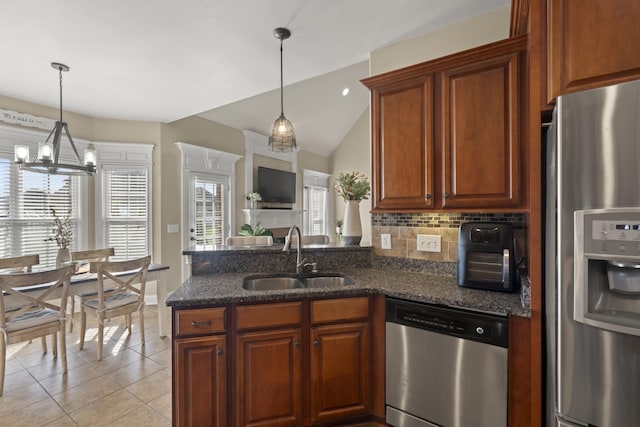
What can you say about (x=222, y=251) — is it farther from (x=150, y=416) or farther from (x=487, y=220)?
(x=487, y=220)

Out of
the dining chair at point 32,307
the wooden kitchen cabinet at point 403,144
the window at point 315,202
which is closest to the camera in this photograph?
the wooden kitchen cabinet at point 403,144

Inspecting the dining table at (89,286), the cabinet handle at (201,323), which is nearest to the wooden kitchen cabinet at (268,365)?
the cabinet handle at (201,323)

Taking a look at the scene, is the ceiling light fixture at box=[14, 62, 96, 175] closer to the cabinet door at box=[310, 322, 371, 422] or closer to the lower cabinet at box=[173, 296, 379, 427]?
the lower cabinet at box=[173, 296, 379, 427]

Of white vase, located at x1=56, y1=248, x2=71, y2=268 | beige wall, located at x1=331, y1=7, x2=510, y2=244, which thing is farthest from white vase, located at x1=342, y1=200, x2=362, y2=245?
white vase, located at x1=56, y1=248, x2=71, y2=268

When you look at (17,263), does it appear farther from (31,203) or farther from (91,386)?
(91,386)

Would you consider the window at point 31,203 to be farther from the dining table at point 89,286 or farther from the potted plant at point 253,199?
the potted plant at point 253,199

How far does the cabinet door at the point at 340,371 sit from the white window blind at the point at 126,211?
374cm

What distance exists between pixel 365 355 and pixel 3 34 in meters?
3.51

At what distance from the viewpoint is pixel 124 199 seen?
4410 millimetres

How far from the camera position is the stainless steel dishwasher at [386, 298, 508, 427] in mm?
1472

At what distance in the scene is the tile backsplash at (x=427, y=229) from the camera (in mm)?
1969

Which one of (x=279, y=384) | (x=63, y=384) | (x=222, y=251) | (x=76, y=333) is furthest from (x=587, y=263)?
(x=76, y=333)

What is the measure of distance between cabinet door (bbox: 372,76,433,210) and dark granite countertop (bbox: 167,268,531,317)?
0.51 metres

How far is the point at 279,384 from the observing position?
1702mm
